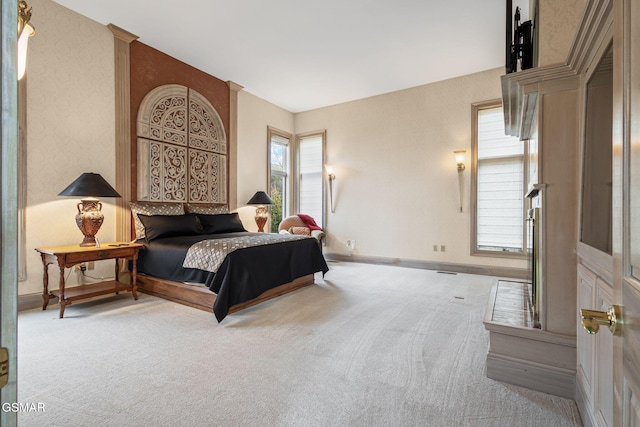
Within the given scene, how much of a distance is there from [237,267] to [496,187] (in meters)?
4.08

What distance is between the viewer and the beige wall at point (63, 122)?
3.05 metres

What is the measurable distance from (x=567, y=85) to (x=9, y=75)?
224 centimetres

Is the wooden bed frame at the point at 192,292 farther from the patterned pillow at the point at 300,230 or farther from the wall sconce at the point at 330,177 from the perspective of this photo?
the wall sconce at the point at 330,177

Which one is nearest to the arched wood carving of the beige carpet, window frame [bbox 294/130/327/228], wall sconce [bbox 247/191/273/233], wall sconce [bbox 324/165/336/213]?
wall sconce [bbox 247/191/273/233]

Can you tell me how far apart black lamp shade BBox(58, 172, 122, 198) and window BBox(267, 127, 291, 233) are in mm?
3342

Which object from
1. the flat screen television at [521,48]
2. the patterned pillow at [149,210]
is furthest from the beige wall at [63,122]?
the flat screen television at [521,48]

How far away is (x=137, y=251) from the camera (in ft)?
11.1

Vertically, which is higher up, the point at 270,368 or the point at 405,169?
the point at 405,169

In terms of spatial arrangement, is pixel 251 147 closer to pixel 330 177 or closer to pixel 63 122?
pixel 330 177

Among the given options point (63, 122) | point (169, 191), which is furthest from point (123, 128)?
point (169, 191)

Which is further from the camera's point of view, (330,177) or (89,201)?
(330,177)

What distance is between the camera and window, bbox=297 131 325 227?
6.44 meters

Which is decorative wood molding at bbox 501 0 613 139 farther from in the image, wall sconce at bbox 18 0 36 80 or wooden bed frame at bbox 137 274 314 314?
wooden bed frame at bbox 137 274 314 314

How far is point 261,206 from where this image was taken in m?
5.67
